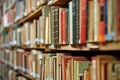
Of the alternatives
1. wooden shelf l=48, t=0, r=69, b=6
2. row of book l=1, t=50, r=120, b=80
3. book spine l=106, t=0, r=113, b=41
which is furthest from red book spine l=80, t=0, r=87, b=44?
wooden shelf l=48, t=0, r=69, b=6

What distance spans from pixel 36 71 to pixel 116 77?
57.3 inches

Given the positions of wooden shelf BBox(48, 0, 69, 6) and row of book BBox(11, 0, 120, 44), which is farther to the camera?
wooden shelf BBox(48, 0, 69, 6)

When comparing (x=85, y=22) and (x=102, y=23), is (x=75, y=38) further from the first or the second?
(x=102, y=23)

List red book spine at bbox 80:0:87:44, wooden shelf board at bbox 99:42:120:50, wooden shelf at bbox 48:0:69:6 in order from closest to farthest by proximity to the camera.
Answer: wooden shelf board at bbox 99:42:120:50, red book spine at bbox 80:0:87:44, wooden shelf at bbox 48:0:69:6

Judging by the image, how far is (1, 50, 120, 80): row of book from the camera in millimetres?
1148

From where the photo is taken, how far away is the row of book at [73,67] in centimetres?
115

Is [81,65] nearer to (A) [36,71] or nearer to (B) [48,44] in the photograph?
(B) [48,44]

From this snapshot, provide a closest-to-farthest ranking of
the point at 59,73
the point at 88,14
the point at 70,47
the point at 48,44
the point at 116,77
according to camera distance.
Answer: the point at 116,77 → the point at 88,14 → the point at 70,47 → the point at 59,73 → the point at 48,44

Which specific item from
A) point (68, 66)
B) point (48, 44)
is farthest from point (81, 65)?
point (48, 44)

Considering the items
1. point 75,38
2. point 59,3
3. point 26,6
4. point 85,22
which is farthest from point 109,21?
point 26,6

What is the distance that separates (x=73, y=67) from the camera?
1498 mm

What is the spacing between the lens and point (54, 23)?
183cm

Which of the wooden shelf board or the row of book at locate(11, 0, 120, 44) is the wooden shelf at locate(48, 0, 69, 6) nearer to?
the row of book at locate(11, 0, 120, 44)

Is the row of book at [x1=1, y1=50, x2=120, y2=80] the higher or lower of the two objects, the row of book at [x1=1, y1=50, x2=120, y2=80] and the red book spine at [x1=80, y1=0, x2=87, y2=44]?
the lower
